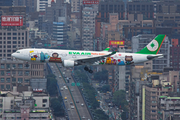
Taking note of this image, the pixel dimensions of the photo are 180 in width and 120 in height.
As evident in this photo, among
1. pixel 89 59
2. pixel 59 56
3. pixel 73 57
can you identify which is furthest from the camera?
pixel 73 57

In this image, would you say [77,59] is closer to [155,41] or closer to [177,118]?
[155,41]

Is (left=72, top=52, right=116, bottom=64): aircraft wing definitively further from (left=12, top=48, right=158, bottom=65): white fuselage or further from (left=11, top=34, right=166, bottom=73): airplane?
(left=12, top=48, right=158, bottom=65): white fuselage

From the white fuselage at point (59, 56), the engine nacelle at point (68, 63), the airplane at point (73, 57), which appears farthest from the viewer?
the white fuselage at point (59, 56)

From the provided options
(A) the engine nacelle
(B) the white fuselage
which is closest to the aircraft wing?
(B) the white fuselage

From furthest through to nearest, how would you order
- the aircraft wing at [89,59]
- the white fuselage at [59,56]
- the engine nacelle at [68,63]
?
the white fuselage at [59,56] → the engine nacelle at [68,63] → the aircraft wing at [89,59]

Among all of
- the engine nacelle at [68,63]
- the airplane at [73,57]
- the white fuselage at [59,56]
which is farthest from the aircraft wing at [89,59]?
the engine nacelle at [68,63]

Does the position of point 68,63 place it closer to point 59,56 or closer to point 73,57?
point 73,57

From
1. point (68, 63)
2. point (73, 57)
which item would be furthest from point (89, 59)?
point (68, 63)

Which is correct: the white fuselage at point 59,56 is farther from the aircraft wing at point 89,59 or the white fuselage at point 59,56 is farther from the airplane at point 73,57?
the aircraft wing at point 89,59

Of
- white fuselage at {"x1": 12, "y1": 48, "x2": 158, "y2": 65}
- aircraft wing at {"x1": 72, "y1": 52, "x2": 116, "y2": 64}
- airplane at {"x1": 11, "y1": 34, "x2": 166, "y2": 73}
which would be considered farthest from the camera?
white fuselage at {"x1": 12, "y1": 48, "x2": 158, "y2": 65}

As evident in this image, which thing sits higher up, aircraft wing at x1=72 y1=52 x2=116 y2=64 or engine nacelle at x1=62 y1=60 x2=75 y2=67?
aircraft wing at x1=72 y1=52 x2=116 y2=64

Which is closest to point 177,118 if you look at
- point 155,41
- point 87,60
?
point 155,41
